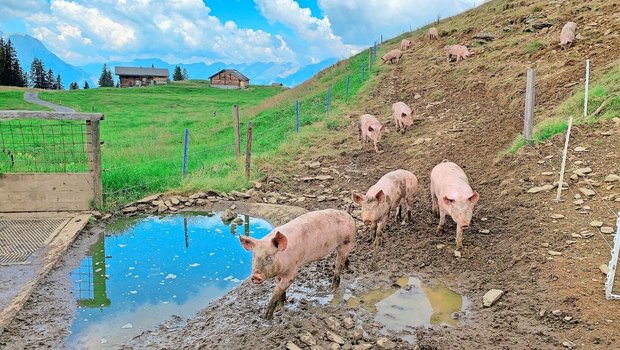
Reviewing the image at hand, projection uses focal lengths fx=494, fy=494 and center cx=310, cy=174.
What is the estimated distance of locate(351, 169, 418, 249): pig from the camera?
300 inches

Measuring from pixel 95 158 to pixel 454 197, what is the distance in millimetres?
7417

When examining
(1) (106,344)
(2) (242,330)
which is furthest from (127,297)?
(2) (242,330)

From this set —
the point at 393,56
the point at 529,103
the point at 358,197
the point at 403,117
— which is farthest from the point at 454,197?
Answer: the point at 393,56

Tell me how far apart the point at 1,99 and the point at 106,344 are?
2013 inches

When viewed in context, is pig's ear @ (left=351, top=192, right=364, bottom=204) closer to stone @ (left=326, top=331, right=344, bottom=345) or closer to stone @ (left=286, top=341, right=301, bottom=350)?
stone @ (left=326, top=331, right=344, bottom=345)

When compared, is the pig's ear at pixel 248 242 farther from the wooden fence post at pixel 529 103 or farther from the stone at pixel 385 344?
the wooden fence post at pixel 529 103

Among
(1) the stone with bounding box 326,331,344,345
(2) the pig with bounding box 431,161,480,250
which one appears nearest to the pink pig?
(2) the pig with bounding box 431,161,480,250

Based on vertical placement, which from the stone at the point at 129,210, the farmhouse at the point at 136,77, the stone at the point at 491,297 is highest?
the farmhouse at the point at 136,77

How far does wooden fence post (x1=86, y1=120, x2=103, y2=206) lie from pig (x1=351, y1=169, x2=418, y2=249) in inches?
232

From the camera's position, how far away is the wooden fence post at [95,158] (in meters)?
10.4

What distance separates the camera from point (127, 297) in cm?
686

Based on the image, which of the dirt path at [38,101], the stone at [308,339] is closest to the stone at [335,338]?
the stone at [308,339]

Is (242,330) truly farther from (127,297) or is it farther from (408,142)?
(408,142)

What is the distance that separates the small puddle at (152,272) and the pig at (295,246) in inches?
53.2
